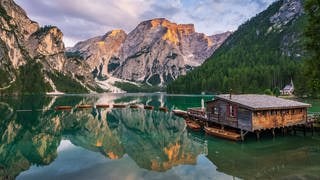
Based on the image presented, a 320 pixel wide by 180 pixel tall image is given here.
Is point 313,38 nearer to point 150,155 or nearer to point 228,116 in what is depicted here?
point 150,155

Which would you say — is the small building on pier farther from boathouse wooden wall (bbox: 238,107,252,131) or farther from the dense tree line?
the dense tree line

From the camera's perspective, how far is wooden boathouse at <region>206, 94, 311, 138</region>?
5045cm

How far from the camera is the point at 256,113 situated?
1982 inches

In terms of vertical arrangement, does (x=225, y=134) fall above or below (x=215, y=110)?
below

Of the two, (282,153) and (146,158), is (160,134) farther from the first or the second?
(282,153)

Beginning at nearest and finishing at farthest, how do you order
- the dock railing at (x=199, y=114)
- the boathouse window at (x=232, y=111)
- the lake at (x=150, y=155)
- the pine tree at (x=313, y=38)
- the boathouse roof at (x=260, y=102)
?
1. the pine tree at (x=313, y=38)
2. the lake at (x=150, y=155)
3. the boathouse roof at (x=260, y=102)
4. the boathouse window at (x=232, y=111)
5. the dock railing at (x=199, y=114)

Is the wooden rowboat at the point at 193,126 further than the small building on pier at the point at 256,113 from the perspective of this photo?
Yes

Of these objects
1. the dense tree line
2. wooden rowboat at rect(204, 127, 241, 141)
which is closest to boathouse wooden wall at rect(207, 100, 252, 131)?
wooden rowboat at rect(204, 127, 241, 141)

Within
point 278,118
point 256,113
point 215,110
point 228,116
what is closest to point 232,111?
point 228,116

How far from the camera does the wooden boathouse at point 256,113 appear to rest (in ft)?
166

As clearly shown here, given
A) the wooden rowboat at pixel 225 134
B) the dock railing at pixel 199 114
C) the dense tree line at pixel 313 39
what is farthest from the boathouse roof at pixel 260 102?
the dense tree line at pixel 313 39

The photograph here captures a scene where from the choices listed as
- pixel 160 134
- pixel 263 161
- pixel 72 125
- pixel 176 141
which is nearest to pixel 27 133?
pixel 72 125

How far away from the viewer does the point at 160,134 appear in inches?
2450

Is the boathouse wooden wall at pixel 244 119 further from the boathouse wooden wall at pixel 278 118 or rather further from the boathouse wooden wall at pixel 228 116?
the boathouse wooden wall at pixel 278 118
